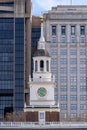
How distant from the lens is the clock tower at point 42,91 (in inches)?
4331

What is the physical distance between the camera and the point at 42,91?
111375 mm

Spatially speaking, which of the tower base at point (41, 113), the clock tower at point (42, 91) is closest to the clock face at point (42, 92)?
the clock tower at point (42, 91)

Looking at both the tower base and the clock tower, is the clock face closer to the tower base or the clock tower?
the clock tower

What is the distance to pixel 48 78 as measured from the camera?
112m

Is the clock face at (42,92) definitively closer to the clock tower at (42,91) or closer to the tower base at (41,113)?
the clock tower at (42,91)

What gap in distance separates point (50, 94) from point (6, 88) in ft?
286

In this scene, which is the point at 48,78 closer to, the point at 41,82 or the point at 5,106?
the point at 41,82

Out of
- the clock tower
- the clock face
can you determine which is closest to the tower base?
the clock tower

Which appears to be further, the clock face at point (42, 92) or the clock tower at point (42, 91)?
the clock face at point (42, 92)

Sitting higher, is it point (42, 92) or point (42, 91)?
point (42, 91)

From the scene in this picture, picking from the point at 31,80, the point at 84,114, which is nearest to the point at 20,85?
the point at 84,114

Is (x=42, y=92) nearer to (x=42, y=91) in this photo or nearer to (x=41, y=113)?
(x=42, y=91)

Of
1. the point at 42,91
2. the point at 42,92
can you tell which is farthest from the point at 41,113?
the point at 42,91

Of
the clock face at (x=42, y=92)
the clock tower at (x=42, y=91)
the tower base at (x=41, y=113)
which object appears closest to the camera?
the tower base at (x=41, y=113)
